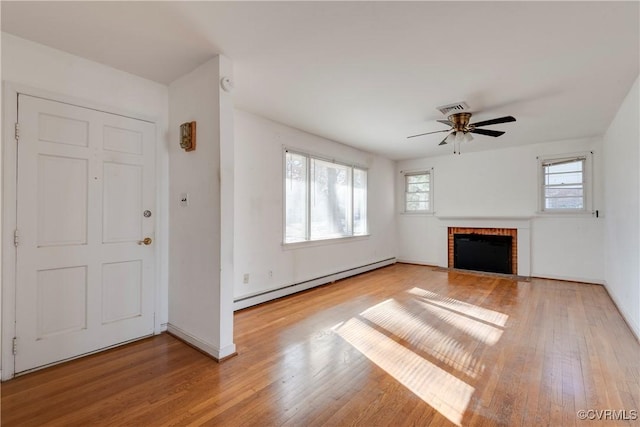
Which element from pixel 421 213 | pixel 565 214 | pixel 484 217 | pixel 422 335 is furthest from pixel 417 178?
pixel 422 335

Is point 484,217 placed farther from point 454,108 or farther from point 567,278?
point 454,108

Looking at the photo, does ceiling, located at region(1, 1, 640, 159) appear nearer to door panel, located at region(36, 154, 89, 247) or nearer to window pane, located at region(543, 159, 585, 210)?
door panel, located at region(36, 154, 89, 247)

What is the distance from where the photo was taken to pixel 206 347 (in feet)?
8.42

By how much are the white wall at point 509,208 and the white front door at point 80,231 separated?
5739 millimetres

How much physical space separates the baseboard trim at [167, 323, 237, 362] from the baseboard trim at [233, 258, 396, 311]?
2.86ft

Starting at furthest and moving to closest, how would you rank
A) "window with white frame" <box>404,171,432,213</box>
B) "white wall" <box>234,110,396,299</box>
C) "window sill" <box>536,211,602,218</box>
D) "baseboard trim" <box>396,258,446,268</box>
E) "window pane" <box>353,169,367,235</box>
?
"window with white frame" <box>404,171,432,213</box>, "baseboard trim" <box>396,258,446,268</box>, "window pane" <box>353,169,367,235</box>, "window sill" <box>536,211,602,218</box>, "white wall" <box>234,110,396,299</box>

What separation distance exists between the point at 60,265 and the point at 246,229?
1.88 m

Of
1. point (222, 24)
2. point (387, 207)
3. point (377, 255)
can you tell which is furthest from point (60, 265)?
point (387, 207)

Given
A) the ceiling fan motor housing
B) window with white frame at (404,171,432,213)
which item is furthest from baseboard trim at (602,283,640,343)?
window with white frame at (404,171,432,213)

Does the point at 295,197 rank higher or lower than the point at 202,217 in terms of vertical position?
higher

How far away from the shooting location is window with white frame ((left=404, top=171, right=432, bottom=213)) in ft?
22.8

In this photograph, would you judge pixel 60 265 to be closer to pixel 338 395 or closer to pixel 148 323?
pixel 148 323

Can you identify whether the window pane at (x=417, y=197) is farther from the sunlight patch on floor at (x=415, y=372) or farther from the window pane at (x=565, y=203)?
the sunlight patch on floor at (x=415, y=372)

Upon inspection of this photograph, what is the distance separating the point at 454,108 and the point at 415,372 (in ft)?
9.51
